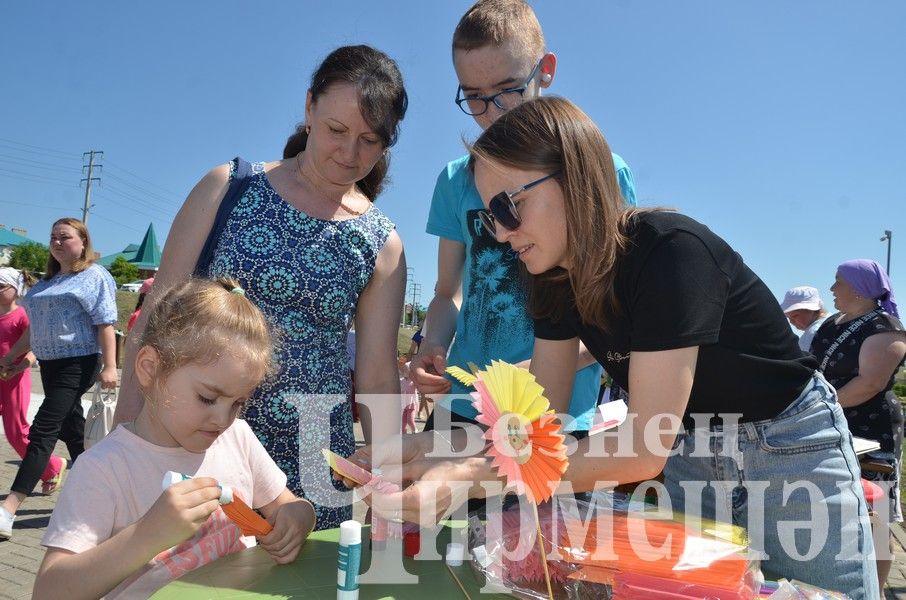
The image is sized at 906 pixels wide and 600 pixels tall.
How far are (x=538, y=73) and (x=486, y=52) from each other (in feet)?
0.64

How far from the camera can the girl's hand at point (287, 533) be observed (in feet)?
4.59

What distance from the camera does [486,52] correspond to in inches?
81.2

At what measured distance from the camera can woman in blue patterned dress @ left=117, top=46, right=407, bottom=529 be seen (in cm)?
186

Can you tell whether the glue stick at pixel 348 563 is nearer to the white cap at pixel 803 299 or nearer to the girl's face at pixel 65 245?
the girl's face at pixel 65 245

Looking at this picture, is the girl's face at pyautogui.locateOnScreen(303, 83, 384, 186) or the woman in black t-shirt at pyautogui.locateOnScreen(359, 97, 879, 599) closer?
the woman in black t-shirt at pyautogui.locateOnScreen(359, 97, 879, 599)

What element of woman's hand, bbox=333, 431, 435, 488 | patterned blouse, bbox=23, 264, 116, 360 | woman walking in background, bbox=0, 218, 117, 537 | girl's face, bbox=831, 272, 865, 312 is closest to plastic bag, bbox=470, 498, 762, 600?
woman's hand, bbox=333, 431, 435, 488

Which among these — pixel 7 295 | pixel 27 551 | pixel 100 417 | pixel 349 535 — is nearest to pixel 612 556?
pixel 349 535

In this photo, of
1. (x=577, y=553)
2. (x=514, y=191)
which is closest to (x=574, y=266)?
(x=514, y=191)

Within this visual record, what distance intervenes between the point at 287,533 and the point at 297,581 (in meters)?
0.15

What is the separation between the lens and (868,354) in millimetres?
3918

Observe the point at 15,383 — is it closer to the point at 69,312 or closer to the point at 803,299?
the point at 69,312

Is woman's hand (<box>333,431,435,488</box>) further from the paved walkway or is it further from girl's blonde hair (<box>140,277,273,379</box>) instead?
the paved walkway

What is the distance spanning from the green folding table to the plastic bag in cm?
7

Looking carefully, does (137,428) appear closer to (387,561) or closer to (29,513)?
(387,561)
